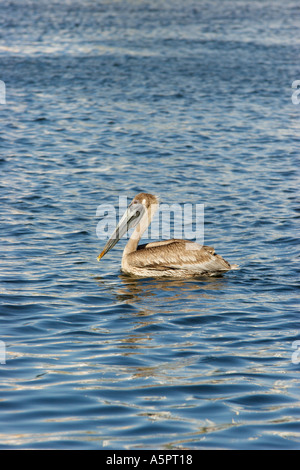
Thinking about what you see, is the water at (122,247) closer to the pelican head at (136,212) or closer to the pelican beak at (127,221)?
the pelican beak at (127,221)

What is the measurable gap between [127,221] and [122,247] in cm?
86

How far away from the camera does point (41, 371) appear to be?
5867mm

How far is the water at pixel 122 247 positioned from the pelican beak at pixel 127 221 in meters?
0.36

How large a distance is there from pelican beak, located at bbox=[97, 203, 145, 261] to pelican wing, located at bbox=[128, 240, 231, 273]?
1.34ft

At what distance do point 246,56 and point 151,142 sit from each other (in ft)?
36.3

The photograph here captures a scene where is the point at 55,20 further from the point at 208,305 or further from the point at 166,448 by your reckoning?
the point at 166,448

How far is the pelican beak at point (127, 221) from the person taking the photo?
9.38m

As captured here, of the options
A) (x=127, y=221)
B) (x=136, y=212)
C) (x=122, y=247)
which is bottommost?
(x=122, y=247)

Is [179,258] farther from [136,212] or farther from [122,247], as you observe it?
[122,247]

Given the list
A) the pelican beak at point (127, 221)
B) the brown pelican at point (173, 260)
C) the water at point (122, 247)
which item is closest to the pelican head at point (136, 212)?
the pelican beak at point (127, 221)

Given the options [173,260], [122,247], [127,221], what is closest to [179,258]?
[173,260]

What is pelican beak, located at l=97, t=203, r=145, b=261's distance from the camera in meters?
9.38

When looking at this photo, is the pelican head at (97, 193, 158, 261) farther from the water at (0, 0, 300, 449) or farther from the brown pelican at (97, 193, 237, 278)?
the water at (0, 0, 300, 449)

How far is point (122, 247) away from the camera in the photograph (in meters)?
10.3
